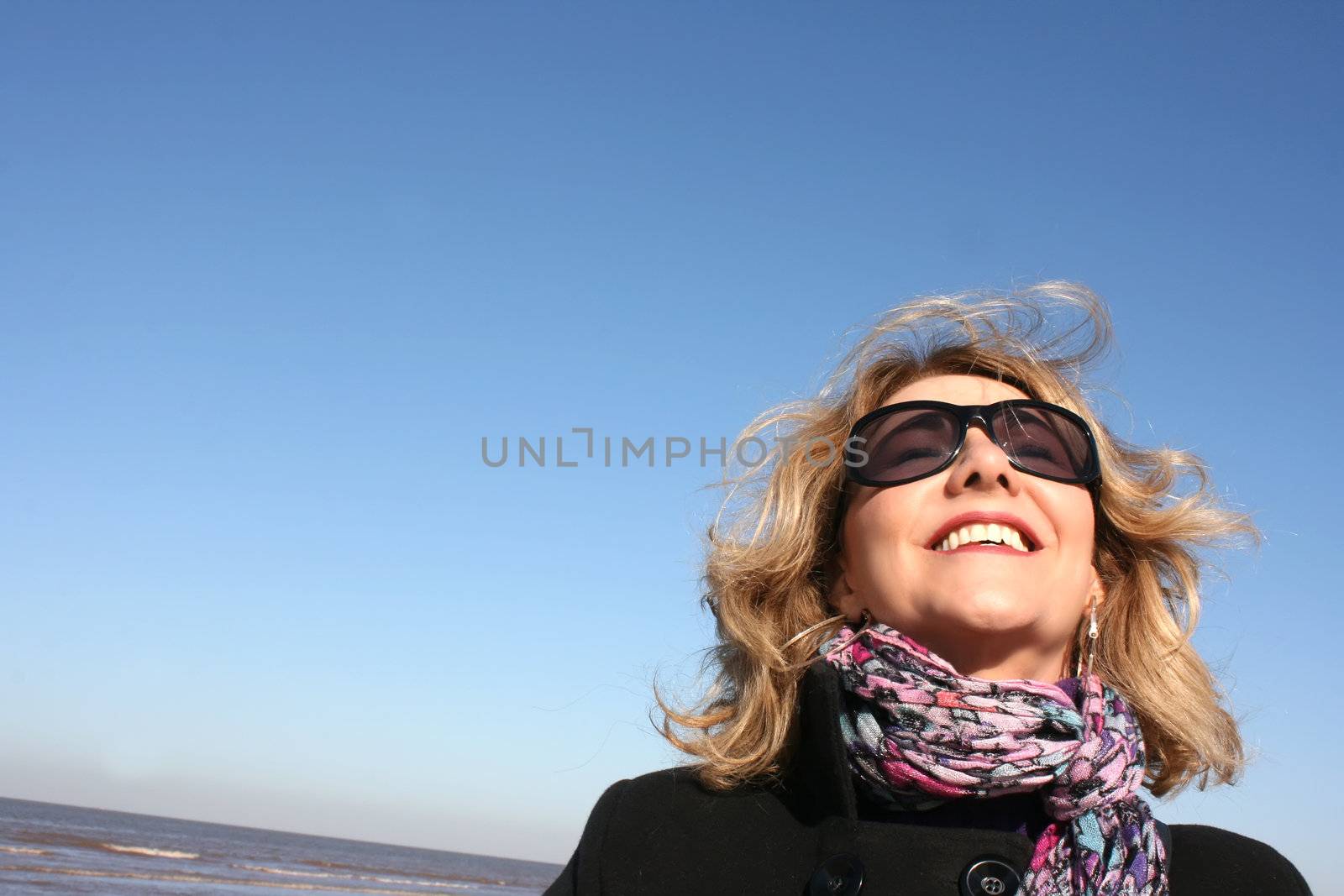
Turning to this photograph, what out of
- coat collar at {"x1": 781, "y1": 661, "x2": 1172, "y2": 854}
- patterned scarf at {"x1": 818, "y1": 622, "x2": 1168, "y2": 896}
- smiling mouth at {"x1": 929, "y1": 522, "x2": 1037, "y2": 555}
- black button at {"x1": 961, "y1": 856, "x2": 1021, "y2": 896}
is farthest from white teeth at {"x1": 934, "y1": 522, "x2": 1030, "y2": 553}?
black button at {"x1": 961, "y1": 856, "x2": 1021, "y2": 896}

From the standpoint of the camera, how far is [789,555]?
2670 millimetres

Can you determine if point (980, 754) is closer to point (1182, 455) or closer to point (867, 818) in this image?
point (867, 818)

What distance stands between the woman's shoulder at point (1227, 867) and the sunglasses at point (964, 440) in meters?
0.80

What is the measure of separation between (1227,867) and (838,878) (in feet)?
2.58

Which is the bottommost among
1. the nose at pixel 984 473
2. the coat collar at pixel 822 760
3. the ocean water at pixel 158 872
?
the ocean water at pixel 158 872

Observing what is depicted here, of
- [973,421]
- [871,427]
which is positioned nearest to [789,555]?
[871,427]

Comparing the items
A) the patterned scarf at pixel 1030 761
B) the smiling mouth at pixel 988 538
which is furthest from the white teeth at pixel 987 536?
the patterned scarf at pixel 1030 761

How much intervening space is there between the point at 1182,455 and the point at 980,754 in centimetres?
124

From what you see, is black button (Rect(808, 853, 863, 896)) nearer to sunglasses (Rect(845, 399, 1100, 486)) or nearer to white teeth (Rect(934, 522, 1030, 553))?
white teeth (Rect(934, 522, 1030, 553))

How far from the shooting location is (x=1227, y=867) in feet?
6.75

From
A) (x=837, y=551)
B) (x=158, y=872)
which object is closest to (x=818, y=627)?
(x=837, y=551)

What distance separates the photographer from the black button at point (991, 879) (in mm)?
1918

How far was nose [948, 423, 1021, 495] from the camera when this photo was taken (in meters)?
2.32

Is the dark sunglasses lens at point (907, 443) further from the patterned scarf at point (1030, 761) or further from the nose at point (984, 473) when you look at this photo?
the patterned scarf at point (1030, 761)
